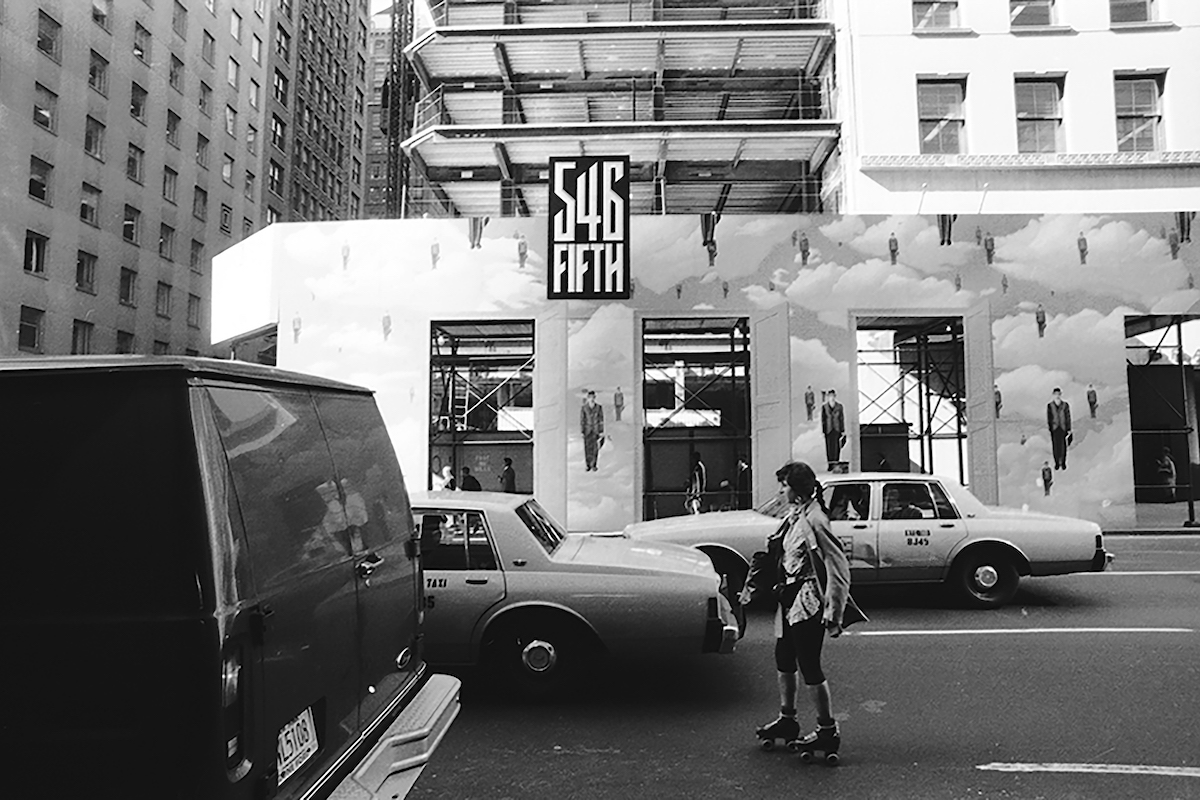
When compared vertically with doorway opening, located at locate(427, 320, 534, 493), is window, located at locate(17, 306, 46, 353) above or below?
above

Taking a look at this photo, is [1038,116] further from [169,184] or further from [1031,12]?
[169,184]

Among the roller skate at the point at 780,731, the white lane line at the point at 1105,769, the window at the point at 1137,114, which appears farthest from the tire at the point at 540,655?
the window at the point at 1137,114

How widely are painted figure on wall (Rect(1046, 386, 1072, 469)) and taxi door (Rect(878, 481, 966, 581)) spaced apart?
10636 millimetres

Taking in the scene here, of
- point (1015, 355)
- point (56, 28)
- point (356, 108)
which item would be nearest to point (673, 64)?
point (1015, 355)

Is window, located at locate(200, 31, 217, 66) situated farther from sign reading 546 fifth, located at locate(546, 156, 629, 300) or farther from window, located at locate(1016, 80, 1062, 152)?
window, located at locate(1016, 80, 1062, 152)

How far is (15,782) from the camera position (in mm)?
2244

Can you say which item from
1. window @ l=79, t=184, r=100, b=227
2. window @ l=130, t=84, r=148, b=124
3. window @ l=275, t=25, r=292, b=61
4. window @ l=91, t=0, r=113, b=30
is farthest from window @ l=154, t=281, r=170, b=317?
window @ l=275, t=25, r=292, b=61

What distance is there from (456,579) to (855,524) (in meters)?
4.73

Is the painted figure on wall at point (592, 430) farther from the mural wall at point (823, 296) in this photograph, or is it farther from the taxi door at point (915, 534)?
the taxi door at point (915, 534)

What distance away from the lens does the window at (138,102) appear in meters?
37.6

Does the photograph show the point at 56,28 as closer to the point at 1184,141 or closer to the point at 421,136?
the point at 421,136

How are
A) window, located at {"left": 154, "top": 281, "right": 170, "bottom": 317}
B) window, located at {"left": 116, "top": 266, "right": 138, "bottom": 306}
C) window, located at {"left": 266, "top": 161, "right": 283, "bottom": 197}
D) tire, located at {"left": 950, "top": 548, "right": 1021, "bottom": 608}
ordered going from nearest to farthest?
tire, located at {"left": 950, "top": 548, "right": 1021, "bottom": 608}, window, located at {"left": 116, "top": 266, "right": 138, "bottom": 306}, window, located at {"left": 154, "top": 281, "right": 170, "bottom": 317}, window, located at {"left": 266, "top": 161, "right": 283, "bottom": 197}

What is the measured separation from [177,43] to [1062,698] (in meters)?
45.9

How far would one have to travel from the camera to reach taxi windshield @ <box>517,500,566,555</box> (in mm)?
6059
